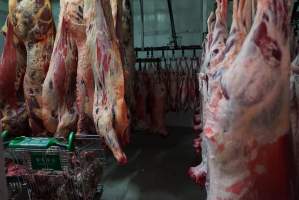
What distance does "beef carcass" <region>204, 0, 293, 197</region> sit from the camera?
706mm

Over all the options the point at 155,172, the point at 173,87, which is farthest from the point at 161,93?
the point at 155,172

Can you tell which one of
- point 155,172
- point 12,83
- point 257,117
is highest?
point 257,117

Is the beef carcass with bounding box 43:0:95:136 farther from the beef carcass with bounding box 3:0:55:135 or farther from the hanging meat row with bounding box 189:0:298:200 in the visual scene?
the hanging meat row with bounding box 189:0:298:200

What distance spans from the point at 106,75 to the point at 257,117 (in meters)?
0.99

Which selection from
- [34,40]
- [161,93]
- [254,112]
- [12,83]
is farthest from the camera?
[161,93]

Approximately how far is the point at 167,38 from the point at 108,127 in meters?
2.42

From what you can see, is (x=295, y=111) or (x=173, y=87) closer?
(x=295, y=111)

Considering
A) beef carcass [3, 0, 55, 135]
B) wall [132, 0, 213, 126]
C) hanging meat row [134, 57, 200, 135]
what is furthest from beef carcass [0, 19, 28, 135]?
wall [132, 0, 213, 126]

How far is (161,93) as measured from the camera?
3.07m

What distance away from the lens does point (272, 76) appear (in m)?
0.70

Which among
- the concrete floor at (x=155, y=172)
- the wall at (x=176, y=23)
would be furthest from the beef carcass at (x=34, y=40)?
the wall at (x=176, y=23)

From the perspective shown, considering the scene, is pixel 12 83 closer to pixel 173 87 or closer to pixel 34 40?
pixel 34 40

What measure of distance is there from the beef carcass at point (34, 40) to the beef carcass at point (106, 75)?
1.74 ft

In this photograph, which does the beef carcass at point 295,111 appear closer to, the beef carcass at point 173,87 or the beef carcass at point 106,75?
the beef carcass at point 106,75
